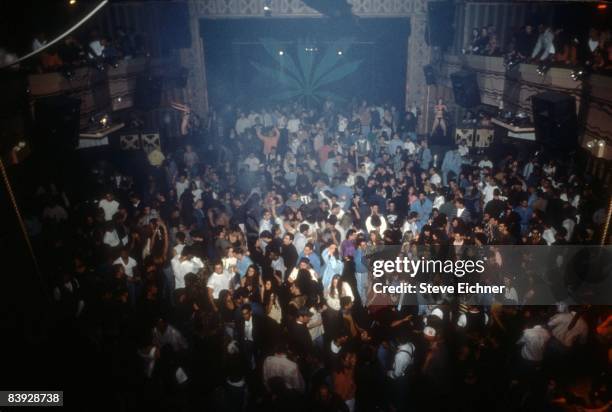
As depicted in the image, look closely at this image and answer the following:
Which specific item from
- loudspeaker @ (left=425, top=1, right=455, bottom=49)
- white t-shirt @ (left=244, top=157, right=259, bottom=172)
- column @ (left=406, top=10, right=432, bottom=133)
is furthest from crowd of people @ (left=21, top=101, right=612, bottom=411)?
column @ (left=406, top=10, right=432, bottom=133)

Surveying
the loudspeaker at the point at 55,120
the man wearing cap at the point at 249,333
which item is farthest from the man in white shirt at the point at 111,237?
the man wearing cap at the point at 249,333

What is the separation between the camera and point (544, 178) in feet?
24.2

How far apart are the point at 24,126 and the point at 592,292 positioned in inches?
346

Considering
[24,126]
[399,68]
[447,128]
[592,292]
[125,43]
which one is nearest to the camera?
[592,292]

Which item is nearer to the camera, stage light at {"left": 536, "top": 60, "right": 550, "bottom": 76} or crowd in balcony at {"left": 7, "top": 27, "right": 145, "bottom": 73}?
crowd in balcony at {"left": 7, "top": 27, "right": 145, "bottom": 73}

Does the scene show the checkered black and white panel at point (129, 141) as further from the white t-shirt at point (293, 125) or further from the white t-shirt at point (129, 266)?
the white t-shirt at point (129, 266)

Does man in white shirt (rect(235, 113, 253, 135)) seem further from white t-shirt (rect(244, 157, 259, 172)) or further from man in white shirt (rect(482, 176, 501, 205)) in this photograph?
man in white shirt (rect(482, 176, 501, 205))

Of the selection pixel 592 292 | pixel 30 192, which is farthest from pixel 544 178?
pixel 30 192

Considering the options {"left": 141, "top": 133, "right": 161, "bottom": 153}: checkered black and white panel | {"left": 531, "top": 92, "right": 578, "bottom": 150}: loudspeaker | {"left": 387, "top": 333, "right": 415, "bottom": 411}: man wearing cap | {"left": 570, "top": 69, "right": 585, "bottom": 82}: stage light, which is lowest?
{"left": 387, "top": 333, "right": 415, "bottom": 411}: man wearing cap

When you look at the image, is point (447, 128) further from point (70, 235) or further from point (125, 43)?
point (70, 235)

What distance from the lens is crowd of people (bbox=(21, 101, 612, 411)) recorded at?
14.6 feet

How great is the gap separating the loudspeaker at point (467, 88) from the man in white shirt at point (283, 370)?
30.6 feet

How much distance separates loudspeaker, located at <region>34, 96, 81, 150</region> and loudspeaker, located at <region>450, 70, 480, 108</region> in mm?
9032

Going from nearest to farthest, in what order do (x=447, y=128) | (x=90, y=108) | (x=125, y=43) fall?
(x=90, y=108) < (x=125, y=43) < (x=447, y=128)
